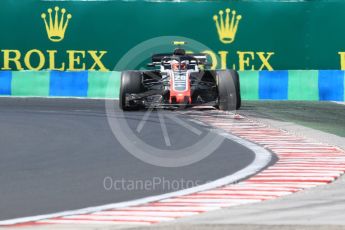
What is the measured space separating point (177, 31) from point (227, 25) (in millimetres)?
1032

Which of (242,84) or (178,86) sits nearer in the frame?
(178,86)

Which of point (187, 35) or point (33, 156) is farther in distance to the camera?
point (187, 35)

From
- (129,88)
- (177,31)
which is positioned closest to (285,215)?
(129,88)

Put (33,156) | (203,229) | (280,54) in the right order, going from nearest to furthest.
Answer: (203,229) < (33,156) < (280,54)

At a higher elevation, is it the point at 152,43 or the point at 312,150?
the point at 152,43

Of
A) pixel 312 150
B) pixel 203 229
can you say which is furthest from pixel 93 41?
pixel 203 229

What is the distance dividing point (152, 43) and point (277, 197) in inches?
595

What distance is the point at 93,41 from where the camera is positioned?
24797 mm

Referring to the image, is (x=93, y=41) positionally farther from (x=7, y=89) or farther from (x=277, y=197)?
(x=277, y=197)

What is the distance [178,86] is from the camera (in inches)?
797

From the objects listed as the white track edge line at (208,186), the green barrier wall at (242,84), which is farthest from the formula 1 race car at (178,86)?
the white track edge line at (208,186)

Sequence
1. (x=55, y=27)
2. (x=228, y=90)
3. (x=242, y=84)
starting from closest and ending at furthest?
(x=228, y=90)
(x=242, y=84)
(x=55, y=27)

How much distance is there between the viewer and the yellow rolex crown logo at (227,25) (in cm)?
2461

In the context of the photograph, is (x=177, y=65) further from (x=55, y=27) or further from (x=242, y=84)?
(x=55, y=27)
